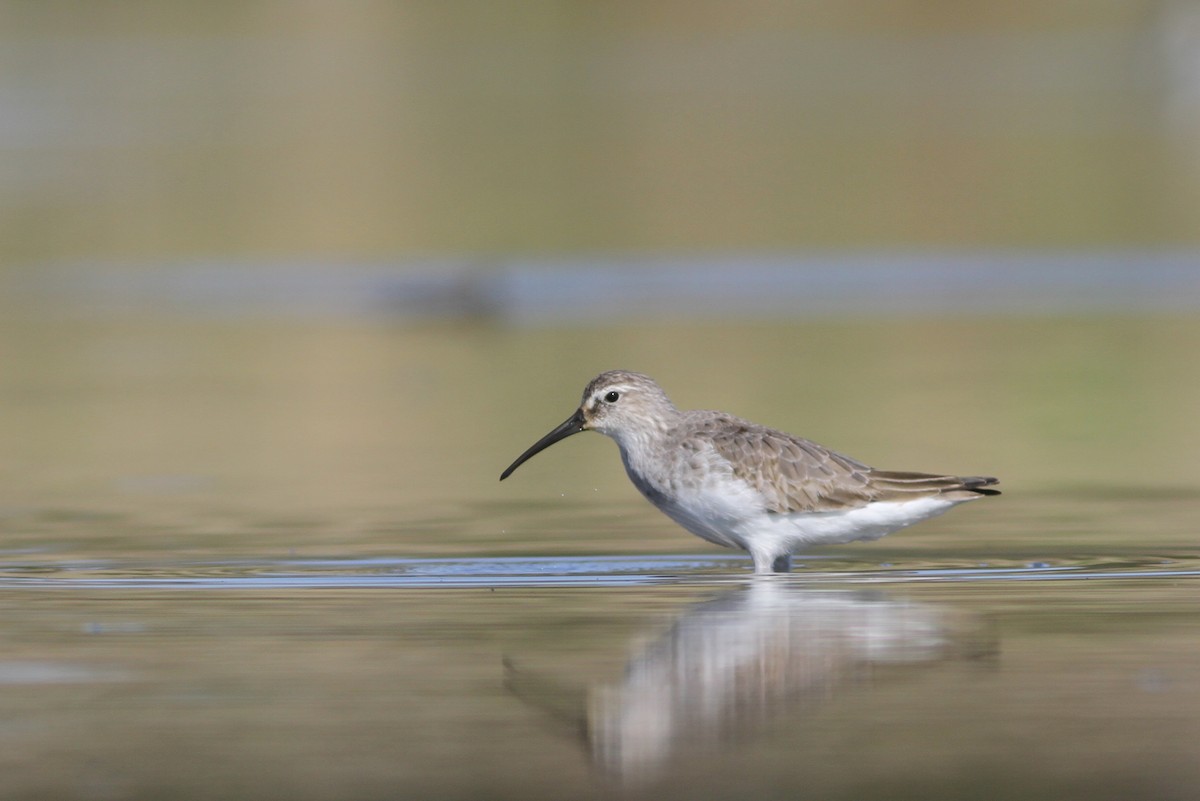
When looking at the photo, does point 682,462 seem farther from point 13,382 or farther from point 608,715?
point 13,382

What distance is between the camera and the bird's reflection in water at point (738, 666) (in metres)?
6.09

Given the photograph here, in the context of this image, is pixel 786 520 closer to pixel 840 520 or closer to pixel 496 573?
pixel 840 520

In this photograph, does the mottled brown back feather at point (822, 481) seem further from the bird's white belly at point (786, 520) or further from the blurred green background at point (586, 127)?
the blurred green background at point (586, 127)

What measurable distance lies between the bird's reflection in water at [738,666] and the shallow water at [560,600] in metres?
0.02

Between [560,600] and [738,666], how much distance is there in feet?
→ 5.00

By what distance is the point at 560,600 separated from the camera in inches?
329

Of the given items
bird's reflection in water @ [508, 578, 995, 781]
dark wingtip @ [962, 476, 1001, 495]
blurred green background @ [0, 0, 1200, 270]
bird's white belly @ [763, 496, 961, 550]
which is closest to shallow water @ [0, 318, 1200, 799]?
bird's reflection in water @ [508, 578, 995, 781]

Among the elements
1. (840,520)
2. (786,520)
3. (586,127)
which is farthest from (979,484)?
(586,127)

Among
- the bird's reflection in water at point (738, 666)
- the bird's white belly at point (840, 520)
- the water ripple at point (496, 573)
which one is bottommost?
the bird's reflection in water at point (738, 666)

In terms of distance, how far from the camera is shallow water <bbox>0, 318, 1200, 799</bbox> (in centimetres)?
590

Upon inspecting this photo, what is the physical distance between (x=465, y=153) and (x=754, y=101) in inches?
544

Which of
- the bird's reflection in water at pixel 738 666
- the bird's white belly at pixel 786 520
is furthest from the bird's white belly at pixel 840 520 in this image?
the bird's reflection in water at pixel 738 666

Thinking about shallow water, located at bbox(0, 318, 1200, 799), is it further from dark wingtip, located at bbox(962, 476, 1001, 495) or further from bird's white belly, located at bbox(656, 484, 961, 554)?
dark wingtip, located at bbox(962, 476, 1001, 495)

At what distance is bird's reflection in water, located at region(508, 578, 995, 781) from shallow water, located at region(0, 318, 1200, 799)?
0.06ft
